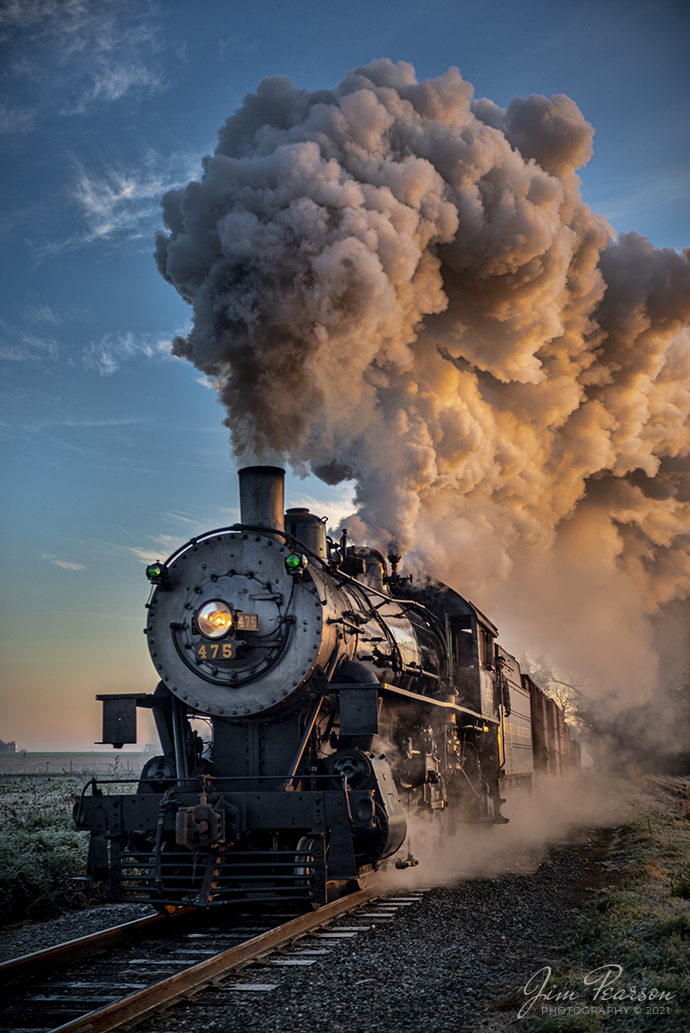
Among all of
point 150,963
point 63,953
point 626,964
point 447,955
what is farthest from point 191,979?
point 626,964

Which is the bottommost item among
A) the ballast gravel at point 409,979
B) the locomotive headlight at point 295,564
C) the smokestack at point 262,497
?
the ballast gravel at point 409,979

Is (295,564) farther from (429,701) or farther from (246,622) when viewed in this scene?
(429,701)

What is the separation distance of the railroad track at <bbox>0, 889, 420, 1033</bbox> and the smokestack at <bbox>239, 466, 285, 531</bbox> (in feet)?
11.1

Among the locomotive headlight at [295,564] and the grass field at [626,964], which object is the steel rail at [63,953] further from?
the locomotive headlight at [295,564]

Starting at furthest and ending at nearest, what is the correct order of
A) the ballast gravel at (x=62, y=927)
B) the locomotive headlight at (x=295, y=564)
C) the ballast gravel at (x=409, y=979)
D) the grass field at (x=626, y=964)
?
the locomotive headlight at (x=295, y=564) → the ballast gravel at (x=62, y=927) → the ballast gravel at (x=409, y=979) → the grass field at (x=626, y=964)

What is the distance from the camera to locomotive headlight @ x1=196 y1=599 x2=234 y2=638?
7008 mm

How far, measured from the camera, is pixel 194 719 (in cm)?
771

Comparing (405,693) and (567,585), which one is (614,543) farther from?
(405,693)

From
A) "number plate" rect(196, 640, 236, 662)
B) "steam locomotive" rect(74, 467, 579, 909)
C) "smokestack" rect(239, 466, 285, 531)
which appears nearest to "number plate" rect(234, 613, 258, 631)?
"steam locomotive" rect(74, 467, 579, 909)

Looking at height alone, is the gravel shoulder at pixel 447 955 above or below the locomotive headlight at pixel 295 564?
below

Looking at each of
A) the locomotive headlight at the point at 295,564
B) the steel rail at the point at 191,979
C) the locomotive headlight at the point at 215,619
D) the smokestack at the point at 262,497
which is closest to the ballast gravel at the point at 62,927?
the steel rail at the point at 191,979

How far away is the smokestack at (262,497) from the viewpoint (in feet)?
25.2

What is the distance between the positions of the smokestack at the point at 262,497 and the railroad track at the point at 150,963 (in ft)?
11.1

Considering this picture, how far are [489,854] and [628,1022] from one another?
7.32 metres
